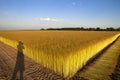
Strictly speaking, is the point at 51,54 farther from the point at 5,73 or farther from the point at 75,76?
the point at 5,73

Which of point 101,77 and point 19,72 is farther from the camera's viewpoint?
point 19,72

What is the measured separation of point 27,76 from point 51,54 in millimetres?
1810

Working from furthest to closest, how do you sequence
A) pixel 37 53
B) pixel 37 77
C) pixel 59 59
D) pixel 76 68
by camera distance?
pixel 37 53, pixel 76 68, pixel 59 59, pixel 37 77

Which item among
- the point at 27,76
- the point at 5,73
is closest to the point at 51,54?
the point at 27,76

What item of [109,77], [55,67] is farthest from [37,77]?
[109,77]

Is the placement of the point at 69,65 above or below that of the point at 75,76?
above

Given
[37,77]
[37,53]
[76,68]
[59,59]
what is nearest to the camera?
[37,77]

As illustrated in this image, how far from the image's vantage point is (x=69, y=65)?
6609 mm

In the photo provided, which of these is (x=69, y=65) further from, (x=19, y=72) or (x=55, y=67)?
(x=19, y=72)

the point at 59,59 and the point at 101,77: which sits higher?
the point at 59,59

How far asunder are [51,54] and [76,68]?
5.37ft

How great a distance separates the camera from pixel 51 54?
7340 mm

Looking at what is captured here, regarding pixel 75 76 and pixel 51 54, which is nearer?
pixel 75 76

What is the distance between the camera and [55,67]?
690 centimetres
